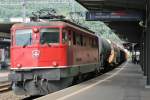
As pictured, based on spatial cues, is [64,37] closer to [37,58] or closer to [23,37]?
[37,58]

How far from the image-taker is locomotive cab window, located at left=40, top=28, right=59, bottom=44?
794 inches

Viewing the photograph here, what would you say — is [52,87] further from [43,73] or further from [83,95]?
[83,95]

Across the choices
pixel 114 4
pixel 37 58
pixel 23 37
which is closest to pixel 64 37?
pixel 37 58

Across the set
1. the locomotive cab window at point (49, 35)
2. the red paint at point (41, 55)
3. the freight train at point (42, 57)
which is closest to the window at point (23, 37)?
the freight train at point (42, 57)

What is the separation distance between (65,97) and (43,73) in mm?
3289

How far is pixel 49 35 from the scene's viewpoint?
66.5 feet

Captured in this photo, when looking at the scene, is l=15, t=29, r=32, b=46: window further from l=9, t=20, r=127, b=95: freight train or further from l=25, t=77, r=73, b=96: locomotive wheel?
l=25, t=77, r=73, b=96: locomotive wheel

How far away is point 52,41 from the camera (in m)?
20.2

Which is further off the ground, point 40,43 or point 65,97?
point 40,43

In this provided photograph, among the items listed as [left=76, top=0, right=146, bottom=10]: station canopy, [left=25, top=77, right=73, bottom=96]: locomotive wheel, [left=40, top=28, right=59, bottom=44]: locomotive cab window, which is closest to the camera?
[left=25, top=77, right=73, bottom=96]: locomotive wheel

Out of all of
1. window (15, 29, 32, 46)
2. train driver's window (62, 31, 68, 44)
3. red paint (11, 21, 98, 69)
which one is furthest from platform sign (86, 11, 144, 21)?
window (15, 29, 32, 46)

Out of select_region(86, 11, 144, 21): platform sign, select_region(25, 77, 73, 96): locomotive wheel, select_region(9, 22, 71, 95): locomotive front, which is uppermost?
select_region(86, 11, 144, 21): platform sign

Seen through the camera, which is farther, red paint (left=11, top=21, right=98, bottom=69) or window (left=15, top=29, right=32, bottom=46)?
window (left=15, top=29, right=32, bottom=46)

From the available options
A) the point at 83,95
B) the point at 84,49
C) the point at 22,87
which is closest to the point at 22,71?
the point at 22,87
